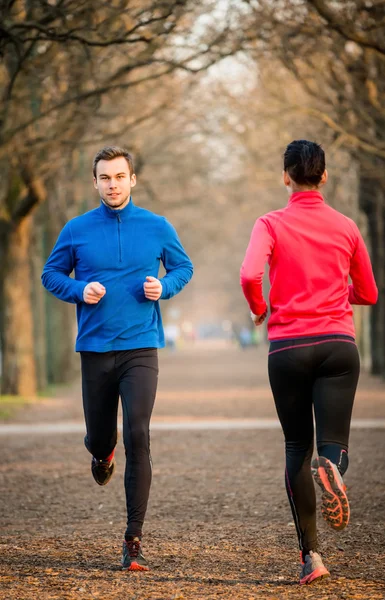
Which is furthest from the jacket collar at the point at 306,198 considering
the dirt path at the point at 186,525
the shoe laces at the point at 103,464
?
the shoe laces at the point at 103,464

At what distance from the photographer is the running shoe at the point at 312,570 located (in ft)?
17.3

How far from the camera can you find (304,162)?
5223 mm

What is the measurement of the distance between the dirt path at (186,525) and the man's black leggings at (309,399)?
19.1 inches

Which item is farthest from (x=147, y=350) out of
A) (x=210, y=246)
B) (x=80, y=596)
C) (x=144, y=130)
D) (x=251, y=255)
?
(x=210, y=246)

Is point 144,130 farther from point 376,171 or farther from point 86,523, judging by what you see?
point 86,523

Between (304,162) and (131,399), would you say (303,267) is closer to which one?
(304,162)

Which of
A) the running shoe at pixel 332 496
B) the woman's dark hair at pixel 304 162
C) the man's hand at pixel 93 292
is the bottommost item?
the running shoe at pixel 332 496

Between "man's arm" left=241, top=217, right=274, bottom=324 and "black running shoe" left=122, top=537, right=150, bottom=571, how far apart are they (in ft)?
4.48

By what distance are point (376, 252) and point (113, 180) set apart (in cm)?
2159

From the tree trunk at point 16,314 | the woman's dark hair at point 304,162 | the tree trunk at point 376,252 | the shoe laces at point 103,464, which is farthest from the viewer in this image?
the tree trunk at point 376,252

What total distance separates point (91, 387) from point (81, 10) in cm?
789

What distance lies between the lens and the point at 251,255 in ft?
16.8

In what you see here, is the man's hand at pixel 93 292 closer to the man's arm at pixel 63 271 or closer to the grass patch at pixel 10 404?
the man's arm at pixel 63 271

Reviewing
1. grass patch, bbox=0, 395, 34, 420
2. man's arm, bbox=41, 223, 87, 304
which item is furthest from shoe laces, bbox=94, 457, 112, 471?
grass patch, bbox=0, 395, 34, 420
